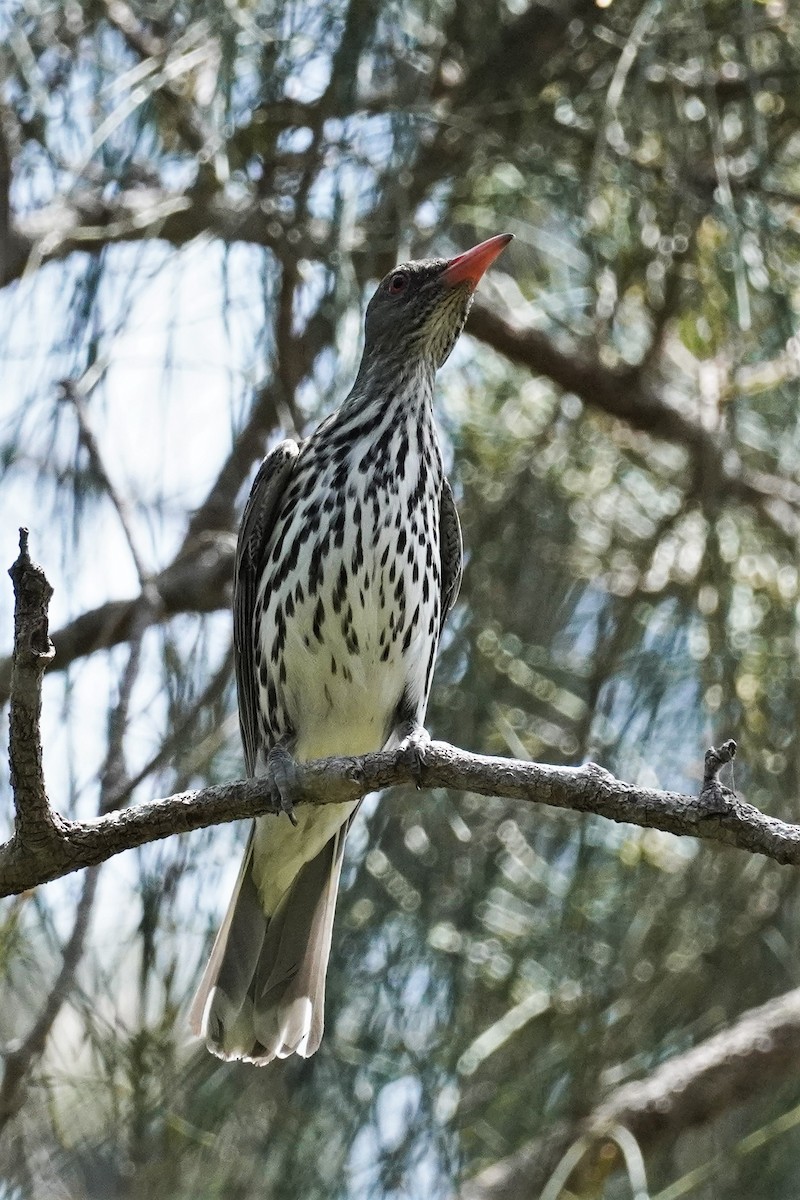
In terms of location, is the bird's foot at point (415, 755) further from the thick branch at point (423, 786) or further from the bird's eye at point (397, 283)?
the bird's eye at point (397, 283)

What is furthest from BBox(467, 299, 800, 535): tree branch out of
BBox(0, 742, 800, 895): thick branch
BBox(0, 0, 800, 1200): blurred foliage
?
BBox(0, 742, 800, 895): thick branch

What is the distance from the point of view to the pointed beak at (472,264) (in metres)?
3.43

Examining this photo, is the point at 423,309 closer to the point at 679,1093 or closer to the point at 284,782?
the point at 284,782

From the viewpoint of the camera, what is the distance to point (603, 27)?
3.67 meters

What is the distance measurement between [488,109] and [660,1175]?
7.92ft

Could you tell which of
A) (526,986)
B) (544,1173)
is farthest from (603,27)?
(544,1173)

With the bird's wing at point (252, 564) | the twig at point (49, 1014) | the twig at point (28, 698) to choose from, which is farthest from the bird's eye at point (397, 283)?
the twig at point (28, 698)

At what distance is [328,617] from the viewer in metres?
3.38

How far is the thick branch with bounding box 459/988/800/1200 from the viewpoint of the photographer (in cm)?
354

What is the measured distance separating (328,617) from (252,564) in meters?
0.32

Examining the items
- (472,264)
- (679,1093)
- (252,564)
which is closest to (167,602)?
(252,564)

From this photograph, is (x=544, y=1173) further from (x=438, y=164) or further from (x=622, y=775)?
(x=438, y=164)

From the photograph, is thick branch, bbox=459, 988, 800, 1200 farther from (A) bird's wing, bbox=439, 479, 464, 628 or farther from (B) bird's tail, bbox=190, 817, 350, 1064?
(A) bird's wing, bbox=439, 479, 464, 628

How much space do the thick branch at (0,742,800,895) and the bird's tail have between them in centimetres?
64
